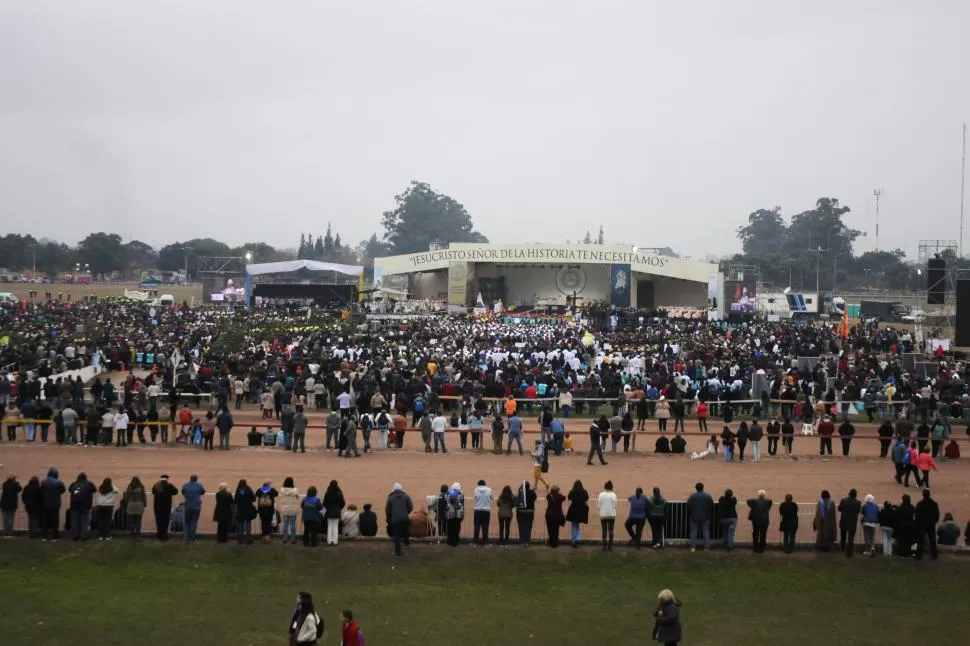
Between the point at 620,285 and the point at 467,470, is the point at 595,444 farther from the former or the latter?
the point at 620,285

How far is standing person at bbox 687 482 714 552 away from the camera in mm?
13422

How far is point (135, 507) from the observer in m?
13.5

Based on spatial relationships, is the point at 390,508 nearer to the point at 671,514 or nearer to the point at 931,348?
the point at 671,514

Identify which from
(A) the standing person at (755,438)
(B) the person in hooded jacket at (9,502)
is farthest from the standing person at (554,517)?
(B) the person in hooded jacket at (9,502)

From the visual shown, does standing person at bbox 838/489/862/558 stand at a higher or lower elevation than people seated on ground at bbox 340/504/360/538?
higher

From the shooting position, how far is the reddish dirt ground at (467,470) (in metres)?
17.1

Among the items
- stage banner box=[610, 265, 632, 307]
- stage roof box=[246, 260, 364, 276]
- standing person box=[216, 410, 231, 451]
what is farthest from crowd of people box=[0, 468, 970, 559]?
stage roof box=[246, 260, 364, 276]

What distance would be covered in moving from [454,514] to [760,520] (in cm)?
423

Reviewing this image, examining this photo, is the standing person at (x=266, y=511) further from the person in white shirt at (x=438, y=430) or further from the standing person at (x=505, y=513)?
the person in white shirt at (x=438, y=430)

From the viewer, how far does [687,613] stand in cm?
1134

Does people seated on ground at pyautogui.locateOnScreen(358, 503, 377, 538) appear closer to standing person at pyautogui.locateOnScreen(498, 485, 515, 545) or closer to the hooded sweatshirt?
standing person at pyautogui.locateOnScreen(498, 485, 515, 545)

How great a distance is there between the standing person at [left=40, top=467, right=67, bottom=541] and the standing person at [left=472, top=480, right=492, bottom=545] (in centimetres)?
580

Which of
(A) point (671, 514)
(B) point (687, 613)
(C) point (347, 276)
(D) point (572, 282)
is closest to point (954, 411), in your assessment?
(A) point (671, 514)

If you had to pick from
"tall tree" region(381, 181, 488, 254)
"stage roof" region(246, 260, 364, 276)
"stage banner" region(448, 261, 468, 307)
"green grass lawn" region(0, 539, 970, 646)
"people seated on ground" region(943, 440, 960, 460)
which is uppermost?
"tall tree" region(381, 181, 488, 254)
